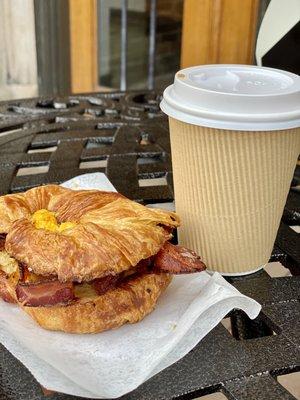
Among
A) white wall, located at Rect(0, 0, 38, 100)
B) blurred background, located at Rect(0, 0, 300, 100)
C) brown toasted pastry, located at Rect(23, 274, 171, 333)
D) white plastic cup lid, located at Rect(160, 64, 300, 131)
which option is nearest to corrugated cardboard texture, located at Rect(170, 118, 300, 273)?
white plastic cup lid, located at Rect(160, 64, 300, 131)

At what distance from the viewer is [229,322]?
1.96 ft

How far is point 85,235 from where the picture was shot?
509mm

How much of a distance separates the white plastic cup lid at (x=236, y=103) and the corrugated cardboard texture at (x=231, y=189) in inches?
0.6

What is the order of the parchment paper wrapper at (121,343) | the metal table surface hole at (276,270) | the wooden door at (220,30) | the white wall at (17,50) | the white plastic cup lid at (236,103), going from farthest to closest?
the white wall at (17,50) → the wooden door at (220,30) → the metal table surface hole at (276,270) → the white plastic cup lid at (236,103) → the parchment paper wrapper at (121,343)

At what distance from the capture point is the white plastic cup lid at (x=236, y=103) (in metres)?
0.56

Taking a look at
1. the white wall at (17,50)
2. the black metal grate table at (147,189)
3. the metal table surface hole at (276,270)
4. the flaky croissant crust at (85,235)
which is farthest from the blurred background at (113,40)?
the flaky croissant crust at (85,235)

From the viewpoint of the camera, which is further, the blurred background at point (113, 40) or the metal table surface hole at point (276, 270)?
the blurred background at point (113, 40)

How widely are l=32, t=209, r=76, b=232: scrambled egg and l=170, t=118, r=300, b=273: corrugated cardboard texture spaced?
16cm

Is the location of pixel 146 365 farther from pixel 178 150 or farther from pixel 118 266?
pixel 178 150

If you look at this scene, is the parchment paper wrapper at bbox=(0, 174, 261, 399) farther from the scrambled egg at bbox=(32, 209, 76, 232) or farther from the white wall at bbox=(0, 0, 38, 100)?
the white wall at bbox=(0, 0, 38, 100)

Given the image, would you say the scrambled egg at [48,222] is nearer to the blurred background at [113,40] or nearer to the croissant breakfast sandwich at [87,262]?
the croissant breakfast sandwich at [87,262]

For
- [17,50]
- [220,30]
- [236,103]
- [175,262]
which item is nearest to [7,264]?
[175,262]

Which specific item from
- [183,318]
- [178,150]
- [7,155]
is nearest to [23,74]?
[7,155]

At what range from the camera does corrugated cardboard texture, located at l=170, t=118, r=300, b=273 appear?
590 millimetres
